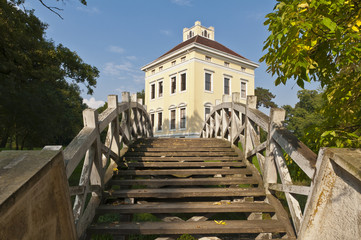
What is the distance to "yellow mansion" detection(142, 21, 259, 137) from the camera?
2302 centimetres

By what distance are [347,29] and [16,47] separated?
10.5m

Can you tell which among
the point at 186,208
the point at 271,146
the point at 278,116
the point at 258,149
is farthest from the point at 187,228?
the point at 278,116

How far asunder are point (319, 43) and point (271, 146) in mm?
1746

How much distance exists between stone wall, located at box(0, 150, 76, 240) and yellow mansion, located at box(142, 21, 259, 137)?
20.7 metres

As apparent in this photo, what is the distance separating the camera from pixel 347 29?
2029 millimetres

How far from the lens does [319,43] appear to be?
2.27 meters

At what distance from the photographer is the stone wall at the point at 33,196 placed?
→ 4.88 ft

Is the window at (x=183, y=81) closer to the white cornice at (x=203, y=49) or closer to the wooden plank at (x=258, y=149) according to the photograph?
the white cornice at (x=203, y=49)

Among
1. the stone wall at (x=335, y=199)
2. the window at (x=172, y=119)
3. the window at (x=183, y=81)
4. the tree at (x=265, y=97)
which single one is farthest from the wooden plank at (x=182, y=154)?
the tree at (x=265, y=97)

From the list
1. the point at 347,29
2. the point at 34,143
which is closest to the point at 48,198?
the point at 347,29

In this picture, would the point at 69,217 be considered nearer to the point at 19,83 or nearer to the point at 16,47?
the point at 16,47

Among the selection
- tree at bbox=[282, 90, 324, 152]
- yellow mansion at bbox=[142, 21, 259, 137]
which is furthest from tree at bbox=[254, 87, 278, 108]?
yellow mansion at bbox=[142, 21, 259, 137]

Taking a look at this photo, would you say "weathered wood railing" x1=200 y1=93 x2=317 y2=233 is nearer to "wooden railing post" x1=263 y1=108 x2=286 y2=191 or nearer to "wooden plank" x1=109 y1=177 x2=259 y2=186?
"wooden railing post" x1=263 y1=108 x2=286 y2=191

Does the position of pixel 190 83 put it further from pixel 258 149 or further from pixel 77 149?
pixel 77 149
